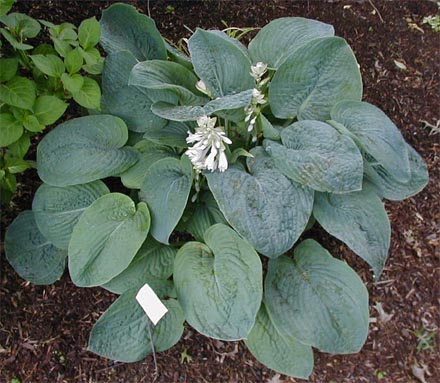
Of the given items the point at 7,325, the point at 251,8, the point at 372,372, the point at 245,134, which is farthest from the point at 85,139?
the point at 372,372

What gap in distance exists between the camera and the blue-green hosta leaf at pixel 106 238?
129cm

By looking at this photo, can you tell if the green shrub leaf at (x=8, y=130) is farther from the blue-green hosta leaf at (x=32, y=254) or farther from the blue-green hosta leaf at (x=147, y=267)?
the blue-green hosta leaf at (x=147, y=267)

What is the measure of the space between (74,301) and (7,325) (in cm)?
21

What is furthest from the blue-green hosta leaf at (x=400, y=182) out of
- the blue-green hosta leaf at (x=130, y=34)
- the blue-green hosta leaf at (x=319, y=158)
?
the blue-green hosta leaf at (x=130, y=34)

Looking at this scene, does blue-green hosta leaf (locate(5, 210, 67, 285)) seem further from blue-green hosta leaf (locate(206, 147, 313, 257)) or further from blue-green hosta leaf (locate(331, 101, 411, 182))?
blue-green hosta leaf (locate(331, 101, 411, 182))

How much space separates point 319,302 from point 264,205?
1.04ft

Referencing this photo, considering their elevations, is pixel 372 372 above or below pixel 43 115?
below

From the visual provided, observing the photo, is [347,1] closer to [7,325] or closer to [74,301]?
[74,301]

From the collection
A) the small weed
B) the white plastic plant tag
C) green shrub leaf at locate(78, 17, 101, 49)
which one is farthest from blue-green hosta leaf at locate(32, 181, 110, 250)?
the small weed

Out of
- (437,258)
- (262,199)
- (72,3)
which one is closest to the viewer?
(262,199)

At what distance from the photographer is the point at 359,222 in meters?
1.33

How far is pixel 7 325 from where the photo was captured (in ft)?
5.13

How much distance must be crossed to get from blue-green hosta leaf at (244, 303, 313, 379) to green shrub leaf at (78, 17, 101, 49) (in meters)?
0.85

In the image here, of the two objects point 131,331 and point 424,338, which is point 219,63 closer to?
point 131,331
